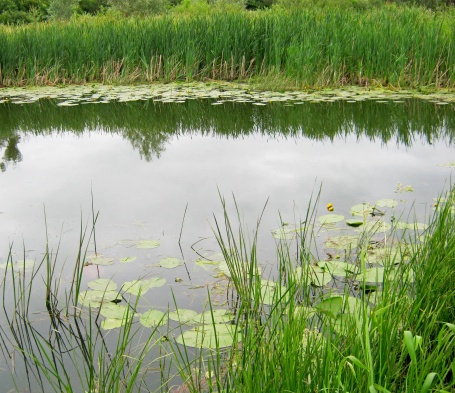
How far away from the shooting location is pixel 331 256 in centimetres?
275

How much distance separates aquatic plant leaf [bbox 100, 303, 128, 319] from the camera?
7.31 ft

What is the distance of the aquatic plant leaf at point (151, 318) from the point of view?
2148 mm

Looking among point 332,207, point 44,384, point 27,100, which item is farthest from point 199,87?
point 44,384

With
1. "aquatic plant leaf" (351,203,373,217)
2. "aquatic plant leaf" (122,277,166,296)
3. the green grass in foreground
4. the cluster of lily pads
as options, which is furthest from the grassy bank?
"aquatic plant leaf" (122,277,166,296)

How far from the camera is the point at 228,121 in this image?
6.14 metres

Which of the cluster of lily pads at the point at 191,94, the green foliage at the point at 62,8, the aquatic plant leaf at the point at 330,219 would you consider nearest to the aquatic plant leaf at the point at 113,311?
the aquatic plant leaf at the point at 330,219

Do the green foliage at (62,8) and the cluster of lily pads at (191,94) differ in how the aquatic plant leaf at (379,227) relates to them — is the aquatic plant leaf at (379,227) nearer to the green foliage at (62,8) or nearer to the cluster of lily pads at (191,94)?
the cluster of lily pads at (191,94)

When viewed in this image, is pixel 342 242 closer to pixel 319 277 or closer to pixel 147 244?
pixel 319 277

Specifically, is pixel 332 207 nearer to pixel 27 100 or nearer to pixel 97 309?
pixel 97 309

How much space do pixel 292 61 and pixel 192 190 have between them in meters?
4.28

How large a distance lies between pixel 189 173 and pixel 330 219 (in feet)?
4.70

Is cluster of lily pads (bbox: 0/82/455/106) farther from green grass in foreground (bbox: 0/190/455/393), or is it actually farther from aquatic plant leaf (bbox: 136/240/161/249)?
green grass in foreground (bbox: 0/190/455/393)

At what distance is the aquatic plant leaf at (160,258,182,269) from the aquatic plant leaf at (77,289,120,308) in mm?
332

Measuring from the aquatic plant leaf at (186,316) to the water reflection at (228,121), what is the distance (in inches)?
108
